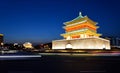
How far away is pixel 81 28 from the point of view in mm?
58281

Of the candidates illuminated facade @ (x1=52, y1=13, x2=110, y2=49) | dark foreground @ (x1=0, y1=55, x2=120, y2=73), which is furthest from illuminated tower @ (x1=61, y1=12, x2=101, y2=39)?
dark foreground @ (x1=0, y1=55, x2=120, y2=73)

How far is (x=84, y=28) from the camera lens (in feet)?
188

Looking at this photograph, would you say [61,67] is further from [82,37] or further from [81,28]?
[81,28]

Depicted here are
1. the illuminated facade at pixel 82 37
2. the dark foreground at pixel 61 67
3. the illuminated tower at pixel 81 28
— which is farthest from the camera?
the illuminated tower at pixel 81 28

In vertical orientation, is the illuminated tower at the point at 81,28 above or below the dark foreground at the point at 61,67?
above

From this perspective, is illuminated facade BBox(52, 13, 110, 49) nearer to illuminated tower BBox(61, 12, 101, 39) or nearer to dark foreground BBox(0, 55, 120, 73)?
illuminated tower BBox(61, 12, 101, 39)

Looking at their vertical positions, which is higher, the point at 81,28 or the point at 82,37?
the point at 81,28

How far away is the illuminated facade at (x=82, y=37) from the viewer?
5412 cm

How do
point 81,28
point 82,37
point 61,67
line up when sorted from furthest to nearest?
point 81,28
point 82,37
point 61,67

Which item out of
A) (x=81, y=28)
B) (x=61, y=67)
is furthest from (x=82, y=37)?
(x=61, y=67)

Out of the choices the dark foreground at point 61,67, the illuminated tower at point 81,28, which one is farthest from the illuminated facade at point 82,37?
the dark foreground at point 61,67

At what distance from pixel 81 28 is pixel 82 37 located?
8.96 feet

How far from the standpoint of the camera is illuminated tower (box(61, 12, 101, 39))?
188 ft

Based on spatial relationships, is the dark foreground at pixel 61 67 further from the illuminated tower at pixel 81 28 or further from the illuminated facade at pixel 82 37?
the illuminated tower at pixel 81 28
